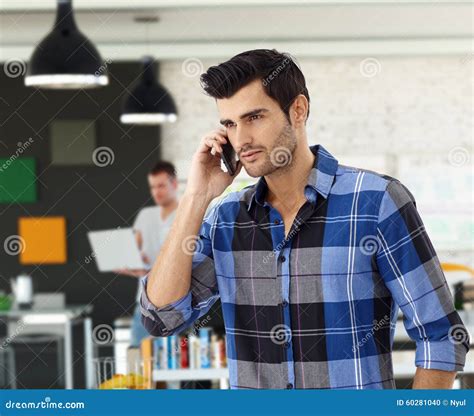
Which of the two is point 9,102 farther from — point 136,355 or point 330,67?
point 136,355

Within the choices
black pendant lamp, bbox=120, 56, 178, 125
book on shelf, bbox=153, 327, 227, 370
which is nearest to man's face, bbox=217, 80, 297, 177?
book on shelf, bbox=153, 327, 227, 370

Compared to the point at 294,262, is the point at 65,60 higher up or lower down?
higher up

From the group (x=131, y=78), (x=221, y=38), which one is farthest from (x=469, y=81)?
(x=131, y=78)

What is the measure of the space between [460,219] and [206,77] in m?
6.61

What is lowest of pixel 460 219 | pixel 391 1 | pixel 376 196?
pixel 376 196

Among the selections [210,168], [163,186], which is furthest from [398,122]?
[210,168]

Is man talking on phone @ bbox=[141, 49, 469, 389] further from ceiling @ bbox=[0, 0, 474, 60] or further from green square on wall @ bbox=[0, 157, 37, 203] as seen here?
green square on wall @ bbox=[0, 157, 37, 203]

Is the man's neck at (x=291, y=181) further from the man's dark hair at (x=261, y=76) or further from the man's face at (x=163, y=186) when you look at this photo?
the man's face at (x=163, y=186)

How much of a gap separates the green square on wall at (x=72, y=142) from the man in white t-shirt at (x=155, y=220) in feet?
7.11

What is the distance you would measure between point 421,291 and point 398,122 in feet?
21.8

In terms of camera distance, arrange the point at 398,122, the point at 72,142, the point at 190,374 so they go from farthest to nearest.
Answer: the point at 398,122 → the point at 72,142 → the point at 190,374

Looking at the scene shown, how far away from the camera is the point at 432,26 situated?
21.2 feet

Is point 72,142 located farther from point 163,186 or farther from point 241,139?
point 241,139

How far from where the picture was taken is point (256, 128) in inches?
54.0
